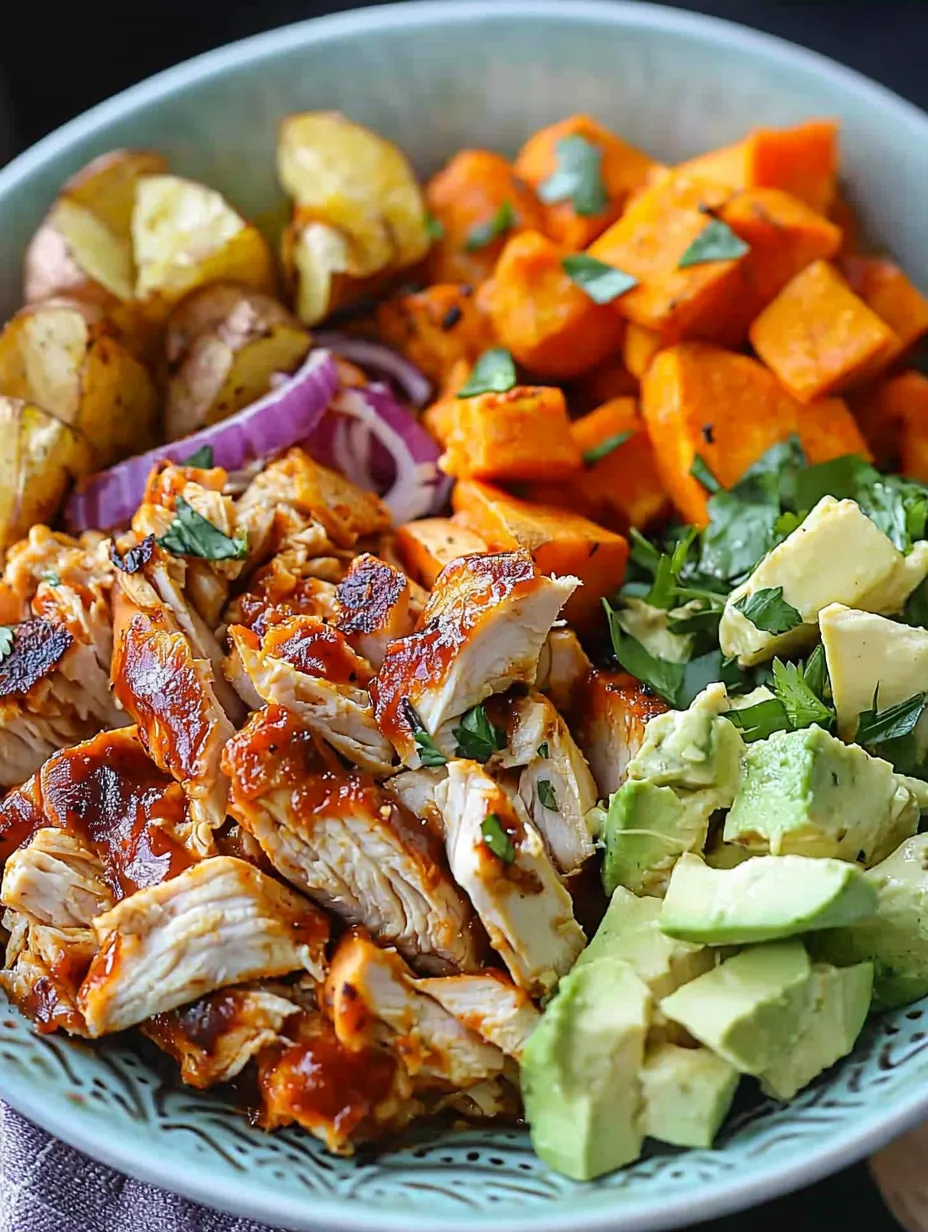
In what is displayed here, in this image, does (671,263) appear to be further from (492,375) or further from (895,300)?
(895,300)

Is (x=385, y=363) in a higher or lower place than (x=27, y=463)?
lower

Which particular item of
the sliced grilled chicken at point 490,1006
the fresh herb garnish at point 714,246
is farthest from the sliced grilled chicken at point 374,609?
the fresh herb garnish at point 714,246

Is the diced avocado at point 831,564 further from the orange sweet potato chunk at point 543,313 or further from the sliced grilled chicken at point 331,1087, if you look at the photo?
the sliced grilled chicken at point 331,1087

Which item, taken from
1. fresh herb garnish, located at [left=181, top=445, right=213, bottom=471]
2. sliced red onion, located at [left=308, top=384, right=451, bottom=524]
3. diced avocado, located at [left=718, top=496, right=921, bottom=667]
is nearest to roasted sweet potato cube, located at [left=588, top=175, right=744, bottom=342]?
sliced red onion, located at [left=308, top=384, right=451, bottom=524]

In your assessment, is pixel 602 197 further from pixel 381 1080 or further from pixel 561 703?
pixel 381 1080

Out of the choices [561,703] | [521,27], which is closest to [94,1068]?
[561,703]

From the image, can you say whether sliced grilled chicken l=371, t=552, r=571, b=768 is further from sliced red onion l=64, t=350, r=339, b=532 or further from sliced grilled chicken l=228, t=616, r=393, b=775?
sliced red onion l=64, t=350, r=339, b=532

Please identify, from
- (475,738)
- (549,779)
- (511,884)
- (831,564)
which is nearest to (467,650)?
(475,738)
